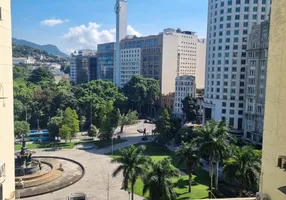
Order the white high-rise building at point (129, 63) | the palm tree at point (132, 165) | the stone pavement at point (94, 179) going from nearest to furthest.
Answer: the palm tree at point (132, 165), the stone pavement at point (94, 179), the white high-rise building at point (129, 63)

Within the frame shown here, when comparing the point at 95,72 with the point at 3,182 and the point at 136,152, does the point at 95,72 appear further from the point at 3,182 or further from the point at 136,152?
the point at 3,182

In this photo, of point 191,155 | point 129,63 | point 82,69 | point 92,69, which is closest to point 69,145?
point 191,155

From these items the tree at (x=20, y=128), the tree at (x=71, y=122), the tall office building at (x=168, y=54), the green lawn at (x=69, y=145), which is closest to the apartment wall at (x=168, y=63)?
the tall office building at (x=168, y=54)

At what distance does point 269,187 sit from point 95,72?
376 ft

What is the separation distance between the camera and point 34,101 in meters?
61.2

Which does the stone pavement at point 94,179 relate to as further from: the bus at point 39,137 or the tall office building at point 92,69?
the tall office building at point 92,69

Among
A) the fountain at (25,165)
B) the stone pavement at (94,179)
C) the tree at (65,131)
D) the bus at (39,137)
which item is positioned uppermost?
the tree at (65,131)

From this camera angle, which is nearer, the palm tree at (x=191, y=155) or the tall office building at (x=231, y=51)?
the palm tree at (x=191, y=155)

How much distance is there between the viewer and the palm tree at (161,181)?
739 inches

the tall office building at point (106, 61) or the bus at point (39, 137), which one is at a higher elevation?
the tall office building at point (106, 61)

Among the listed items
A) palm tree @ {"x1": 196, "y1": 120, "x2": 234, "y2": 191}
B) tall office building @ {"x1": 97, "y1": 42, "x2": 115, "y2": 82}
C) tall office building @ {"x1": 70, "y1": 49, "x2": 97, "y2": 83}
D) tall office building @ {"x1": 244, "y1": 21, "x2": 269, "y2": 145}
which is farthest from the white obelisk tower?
palm tree @ {"x1": 196, "y1": 120, "x2": 234, "y2": 191}

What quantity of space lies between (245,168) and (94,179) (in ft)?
55.2

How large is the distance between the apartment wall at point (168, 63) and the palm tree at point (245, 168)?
63.3m

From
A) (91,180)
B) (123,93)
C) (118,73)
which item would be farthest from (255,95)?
(118,73)
